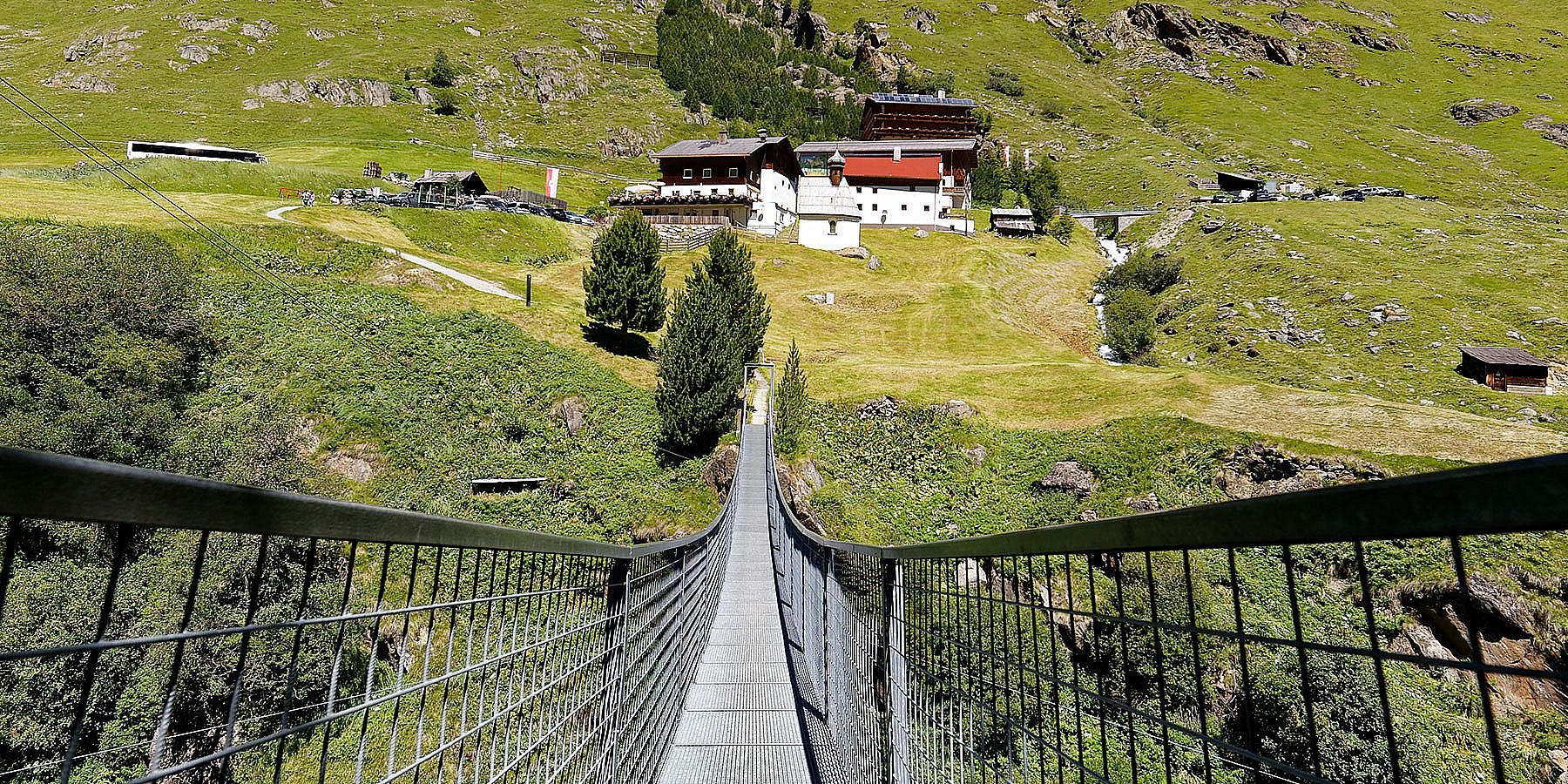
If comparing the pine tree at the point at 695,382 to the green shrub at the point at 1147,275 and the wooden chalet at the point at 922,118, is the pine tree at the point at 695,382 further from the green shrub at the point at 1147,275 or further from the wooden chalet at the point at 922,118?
the wooden chalet at the point at 922,118

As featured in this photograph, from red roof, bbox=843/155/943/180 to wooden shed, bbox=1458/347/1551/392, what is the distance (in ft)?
144

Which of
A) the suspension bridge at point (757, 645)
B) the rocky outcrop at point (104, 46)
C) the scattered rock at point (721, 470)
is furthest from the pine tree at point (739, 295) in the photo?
the rocky outcrop at point (104, 46)

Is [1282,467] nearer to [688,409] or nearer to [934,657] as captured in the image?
[688,409]

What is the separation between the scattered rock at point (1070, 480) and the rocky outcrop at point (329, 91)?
101 m

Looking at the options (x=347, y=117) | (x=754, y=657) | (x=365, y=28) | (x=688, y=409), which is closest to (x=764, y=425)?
(x=688, y=409)

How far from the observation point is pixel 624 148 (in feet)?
299

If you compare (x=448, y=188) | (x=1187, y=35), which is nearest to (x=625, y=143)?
(x=448, y=188)

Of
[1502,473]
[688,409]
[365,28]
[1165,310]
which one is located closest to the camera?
[1502,473]

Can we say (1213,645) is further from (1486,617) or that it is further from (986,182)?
(986,182)

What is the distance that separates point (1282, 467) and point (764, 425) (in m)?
17.9

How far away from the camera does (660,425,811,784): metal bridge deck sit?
21.4ft

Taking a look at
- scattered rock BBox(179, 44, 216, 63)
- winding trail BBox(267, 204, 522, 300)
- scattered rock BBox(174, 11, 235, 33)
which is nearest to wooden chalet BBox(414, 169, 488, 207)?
winding trail BBox(267, 204, 522, 300)

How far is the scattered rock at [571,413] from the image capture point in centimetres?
2639

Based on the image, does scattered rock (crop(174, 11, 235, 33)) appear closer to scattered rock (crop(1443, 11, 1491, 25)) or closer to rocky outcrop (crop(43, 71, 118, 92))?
rocky outcrop (crop(43, 71, 118, 92))
